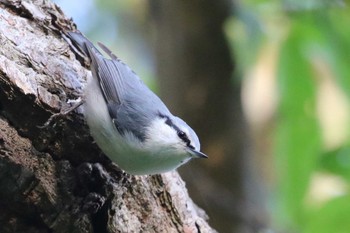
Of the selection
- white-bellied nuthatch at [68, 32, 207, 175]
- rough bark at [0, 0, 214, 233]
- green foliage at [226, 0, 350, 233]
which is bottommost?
rough bark at [0, 0, 214, 233]

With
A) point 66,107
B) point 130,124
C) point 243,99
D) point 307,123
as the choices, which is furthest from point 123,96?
point 243,99

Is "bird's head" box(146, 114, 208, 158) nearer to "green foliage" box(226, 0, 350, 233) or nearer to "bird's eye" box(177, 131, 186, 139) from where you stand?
"bird's eye" box(177, 131, 186, 139)

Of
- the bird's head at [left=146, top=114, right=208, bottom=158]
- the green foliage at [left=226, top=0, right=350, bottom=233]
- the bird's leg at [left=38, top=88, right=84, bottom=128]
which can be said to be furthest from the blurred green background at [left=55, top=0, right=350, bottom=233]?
the bird's leg at [left=38, top=88, right=84, bottom=128]

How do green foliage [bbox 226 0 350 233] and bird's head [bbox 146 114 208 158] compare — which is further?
green foliage [bbox 226 0 350 233]

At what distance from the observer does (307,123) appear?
2.24m

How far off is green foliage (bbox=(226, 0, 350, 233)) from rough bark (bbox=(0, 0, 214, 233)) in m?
0.53

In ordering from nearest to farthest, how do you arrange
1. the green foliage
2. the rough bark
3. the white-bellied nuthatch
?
the rough bark
the white-bellied nuthatch
the green foliage

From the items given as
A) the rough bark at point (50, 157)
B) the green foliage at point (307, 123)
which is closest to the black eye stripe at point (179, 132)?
the rough bark at point (50, 157)

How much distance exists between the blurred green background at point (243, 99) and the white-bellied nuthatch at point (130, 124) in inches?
20.8

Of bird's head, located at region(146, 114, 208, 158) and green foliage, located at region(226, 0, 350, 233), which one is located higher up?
green foliage, located at region(226, 0, 350, 233)

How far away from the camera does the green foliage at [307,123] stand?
219 cm

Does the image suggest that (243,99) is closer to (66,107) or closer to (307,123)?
(307,123)

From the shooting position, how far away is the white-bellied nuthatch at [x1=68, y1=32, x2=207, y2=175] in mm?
1752

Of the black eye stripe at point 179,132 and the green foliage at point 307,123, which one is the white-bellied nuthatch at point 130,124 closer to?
the black eye stripe at point 179,132
